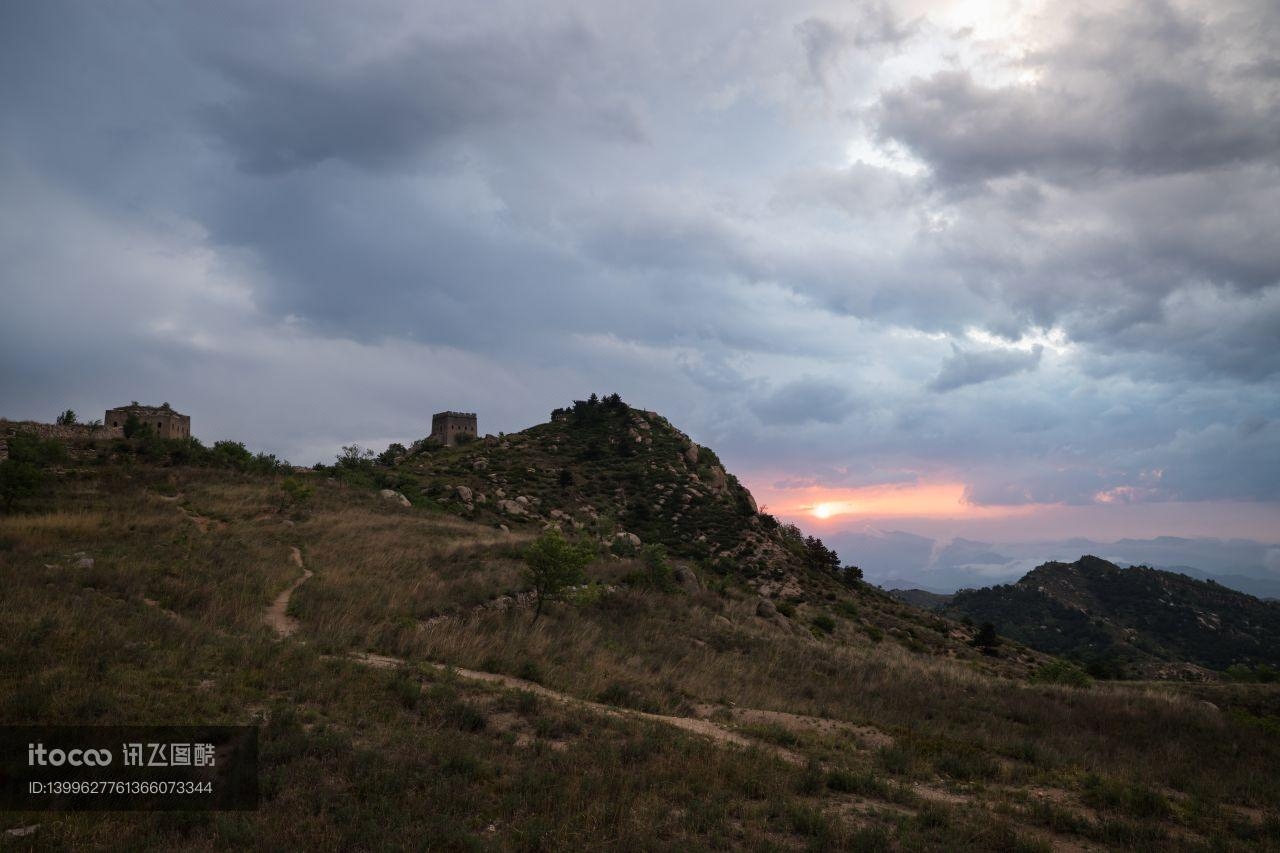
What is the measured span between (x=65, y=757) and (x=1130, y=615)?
396 ft

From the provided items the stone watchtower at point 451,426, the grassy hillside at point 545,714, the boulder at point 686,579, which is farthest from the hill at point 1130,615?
the stone watchtower at point 451,426

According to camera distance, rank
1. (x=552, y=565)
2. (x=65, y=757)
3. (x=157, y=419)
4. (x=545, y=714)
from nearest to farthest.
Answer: (x=65, y=757) < (x=545, y=714) < (x=552, y=565) < (x=157, y=419)

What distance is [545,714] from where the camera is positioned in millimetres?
12344

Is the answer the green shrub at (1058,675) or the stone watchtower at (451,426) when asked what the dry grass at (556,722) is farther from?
the stone watchtower at (451,426)

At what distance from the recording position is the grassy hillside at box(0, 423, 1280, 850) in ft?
26.4

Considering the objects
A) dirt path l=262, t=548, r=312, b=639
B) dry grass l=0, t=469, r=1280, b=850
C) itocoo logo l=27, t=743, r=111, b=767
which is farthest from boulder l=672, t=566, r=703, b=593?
itocoo logo l=27, t=743, r=111, b=767

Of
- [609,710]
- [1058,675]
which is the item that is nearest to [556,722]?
[609,710]

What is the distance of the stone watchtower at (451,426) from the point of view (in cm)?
10619

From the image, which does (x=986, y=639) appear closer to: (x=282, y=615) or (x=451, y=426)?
(x=282, y=615)

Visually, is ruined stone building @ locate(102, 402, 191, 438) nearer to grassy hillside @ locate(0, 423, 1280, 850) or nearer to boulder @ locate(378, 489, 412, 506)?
boulder @ locate(378, 489, 412, 506)

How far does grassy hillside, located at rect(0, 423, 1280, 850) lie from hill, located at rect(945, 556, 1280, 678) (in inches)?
2302

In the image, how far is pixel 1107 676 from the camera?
43906mm

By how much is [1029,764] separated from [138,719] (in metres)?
18.0

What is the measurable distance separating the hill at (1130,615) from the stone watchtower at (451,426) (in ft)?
303
